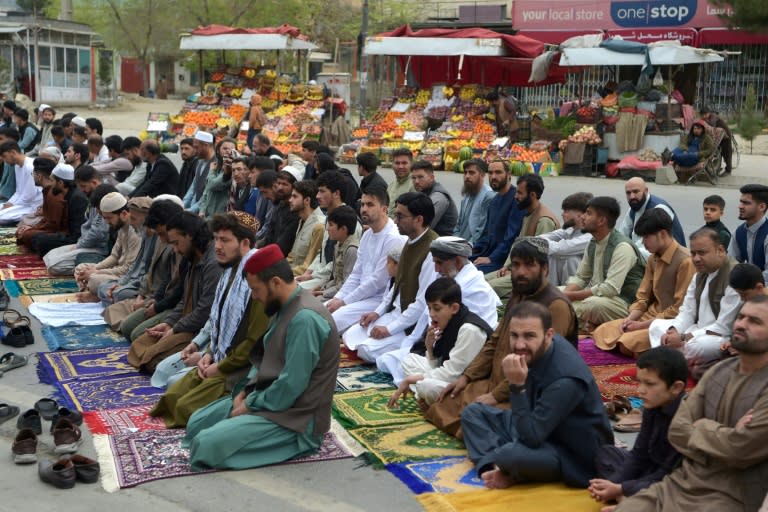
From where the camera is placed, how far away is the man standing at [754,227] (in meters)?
7.31

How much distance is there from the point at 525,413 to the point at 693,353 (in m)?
2.18

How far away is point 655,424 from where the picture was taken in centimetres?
417

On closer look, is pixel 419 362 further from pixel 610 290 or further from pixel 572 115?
pixel 572 115

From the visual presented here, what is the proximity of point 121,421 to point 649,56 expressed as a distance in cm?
1457

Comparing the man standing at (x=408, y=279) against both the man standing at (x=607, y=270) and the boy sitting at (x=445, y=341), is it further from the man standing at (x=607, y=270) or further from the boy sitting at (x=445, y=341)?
the man standing at (x=607, y=270)

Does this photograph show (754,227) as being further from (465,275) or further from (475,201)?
(475,201)

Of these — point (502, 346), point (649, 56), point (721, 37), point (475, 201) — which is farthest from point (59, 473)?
point (721, 37)

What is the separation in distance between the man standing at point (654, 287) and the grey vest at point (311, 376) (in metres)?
2.73

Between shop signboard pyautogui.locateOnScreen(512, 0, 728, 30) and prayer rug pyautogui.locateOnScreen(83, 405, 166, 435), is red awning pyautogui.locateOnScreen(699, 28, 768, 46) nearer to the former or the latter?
shop signboard pyautogui.locateOnScreen(512, 0, 728, 30)

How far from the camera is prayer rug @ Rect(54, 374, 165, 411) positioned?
19.7 ft

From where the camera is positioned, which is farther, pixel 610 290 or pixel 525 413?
pixel 610 290

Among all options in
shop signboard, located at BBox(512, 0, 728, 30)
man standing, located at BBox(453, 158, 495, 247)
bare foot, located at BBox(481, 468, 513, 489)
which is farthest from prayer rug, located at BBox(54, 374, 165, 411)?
shop signboard, located at BBox(512, 0, 728, 30)

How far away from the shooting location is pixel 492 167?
9078 millimetres

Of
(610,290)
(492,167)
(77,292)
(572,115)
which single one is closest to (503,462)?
(610,290)
